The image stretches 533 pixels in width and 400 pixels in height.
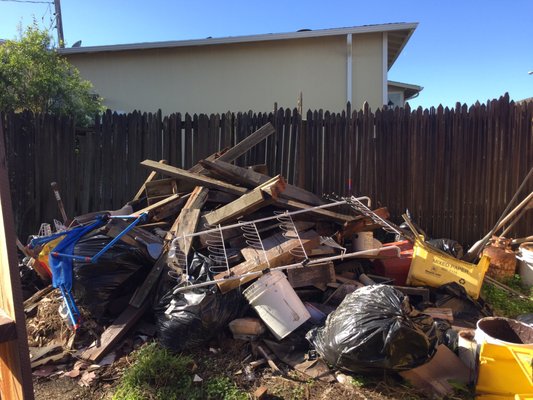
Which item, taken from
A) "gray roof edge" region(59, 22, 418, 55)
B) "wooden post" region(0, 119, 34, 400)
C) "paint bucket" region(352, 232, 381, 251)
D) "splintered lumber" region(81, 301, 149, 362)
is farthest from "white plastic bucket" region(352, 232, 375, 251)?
"gray roof edge" region(59, 22, 418, 55)

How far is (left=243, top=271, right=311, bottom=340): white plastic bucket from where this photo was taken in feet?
10.2

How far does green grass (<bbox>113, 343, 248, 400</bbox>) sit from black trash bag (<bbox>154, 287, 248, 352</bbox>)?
0.45 ft

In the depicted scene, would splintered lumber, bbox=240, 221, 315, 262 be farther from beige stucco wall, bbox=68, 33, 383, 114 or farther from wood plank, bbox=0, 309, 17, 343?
beige stucco wall, bbox=68, 33, 383, 114

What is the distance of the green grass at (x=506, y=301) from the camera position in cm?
406

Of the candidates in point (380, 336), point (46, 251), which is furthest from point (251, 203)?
point (46, 251)

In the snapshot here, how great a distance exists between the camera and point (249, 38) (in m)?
9.57

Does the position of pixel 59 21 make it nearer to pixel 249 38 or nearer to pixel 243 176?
pixel 249 38

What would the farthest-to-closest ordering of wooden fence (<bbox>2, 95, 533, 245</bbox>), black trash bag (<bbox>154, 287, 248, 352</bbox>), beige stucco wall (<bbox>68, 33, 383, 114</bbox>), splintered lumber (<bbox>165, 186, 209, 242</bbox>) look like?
beige stucco wall (<bbox>68, 33, 383, 114</bbox>) → wooden fence (<bbox>2, 95, 533, 245</bbox>) → splintered lumber (<bbox>165, 186, 209, 242</bbox>) → black trash bag (<bbox>154, 287, 248, 352</bbox>)

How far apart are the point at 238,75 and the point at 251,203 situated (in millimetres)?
6839

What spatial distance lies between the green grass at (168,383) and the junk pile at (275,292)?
212 mm

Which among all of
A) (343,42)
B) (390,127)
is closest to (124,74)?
(343,42)

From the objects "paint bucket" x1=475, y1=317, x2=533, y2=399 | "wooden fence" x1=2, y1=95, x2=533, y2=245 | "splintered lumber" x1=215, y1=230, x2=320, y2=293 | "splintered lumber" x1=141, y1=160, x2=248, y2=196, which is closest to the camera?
"paint bucket" x1=475, y1=317, x2=533, y2=399

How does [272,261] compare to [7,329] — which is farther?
[272,261]

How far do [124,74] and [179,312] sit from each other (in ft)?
29.2
